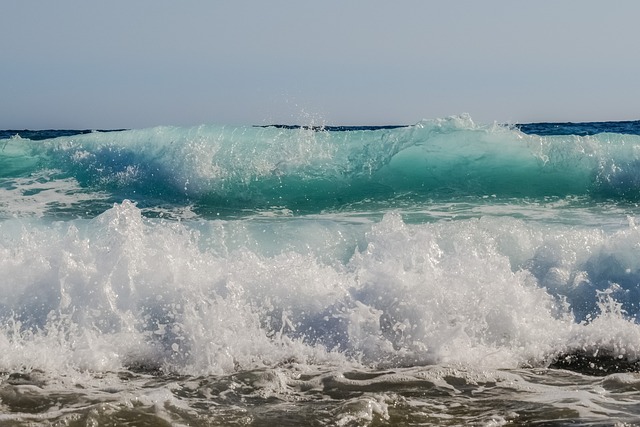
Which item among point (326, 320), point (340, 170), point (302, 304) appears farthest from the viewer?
point (340, 170)

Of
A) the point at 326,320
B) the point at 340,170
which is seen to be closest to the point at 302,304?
the point at 326,320

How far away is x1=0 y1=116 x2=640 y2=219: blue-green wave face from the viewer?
898 centimetres

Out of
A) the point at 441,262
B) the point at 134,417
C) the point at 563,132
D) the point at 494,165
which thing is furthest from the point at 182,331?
the point at 563,132

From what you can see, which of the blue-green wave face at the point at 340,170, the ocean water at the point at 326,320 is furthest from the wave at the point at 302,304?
the blue-green wave face at the point at 340,170

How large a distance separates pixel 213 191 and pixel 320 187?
1373mm

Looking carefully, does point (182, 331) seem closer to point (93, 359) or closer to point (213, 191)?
point (93, 359)

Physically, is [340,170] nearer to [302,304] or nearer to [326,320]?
[302,304]

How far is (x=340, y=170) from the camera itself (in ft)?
31.1

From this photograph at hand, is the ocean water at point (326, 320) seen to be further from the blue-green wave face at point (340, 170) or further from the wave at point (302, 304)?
the blue-green wave face at point (340, 170)

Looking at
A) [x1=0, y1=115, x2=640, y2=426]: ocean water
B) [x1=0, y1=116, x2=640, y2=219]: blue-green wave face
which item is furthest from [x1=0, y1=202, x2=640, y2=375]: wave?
[x1=0, y1=116, x2=640, y2=219]: blue-green wave face

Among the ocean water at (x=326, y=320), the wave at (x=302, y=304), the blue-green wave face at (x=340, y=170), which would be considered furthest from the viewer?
the blue-green wave face at (x=340, y=170)

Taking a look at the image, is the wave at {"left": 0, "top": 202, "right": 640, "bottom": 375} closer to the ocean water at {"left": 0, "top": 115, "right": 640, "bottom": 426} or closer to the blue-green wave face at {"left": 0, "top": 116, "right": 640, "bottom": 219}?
the ocean water at {"left": 0, "top": 115, "right": 640, "bottom": 426}

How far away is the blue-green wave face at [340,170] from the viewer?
898 centimetres

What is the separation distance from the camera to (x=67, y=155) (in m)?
11.1
